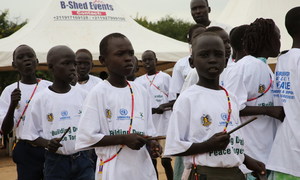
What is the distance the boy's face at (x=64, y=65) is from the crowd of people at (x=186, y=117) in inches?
0.4

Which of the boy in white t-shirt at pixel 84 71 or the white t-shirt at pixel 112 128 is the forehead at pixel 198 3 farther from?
the white t-shirt at pixel 112 128

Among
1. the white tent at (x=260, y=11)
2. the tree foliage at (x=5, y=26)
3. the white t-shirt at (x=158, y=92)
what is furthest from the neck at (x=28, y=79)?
the tree foliage at (x=5, y=26)

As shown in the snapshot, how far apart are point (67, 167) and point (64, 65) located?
3.47ft

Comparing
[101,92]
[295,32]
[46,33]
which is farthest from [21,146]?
[46,33]

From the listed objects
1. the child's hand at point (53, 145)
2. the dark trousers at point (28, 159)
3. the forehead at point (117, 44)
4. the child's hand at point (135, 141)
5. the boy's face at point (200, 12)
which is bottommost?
the dark trousers at point (28, 159)

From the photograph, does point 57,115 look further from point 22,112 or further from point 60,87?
point 22,112

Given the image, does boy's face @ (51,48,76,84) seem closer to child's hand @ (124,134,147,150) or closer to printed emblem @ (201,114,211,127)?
child's hand @ (124,134,147,150)

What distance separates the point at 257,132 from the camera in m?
4.58

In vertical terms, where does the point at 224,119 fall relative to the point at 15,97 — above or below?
below

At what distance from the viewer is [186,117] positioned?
12.2ft

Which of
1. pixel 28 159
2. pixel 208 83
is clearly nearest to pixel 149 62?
pixel 28 159

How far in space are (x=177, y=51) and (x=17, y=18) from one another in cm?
1383

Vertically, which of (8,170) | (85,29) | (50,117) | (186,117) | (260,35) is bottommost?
(8,170)

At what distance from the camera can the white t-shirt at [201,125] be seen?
367 cm
